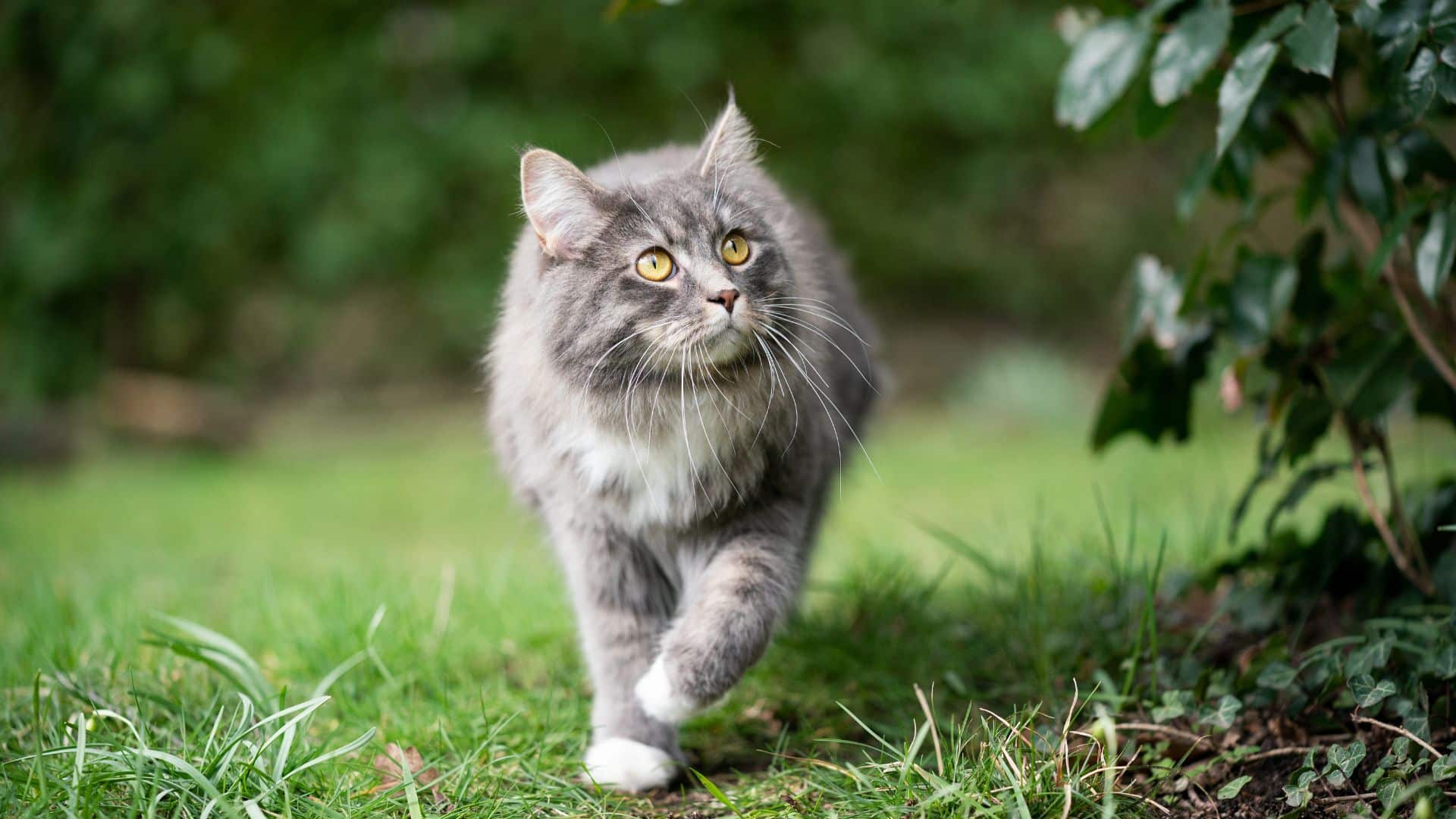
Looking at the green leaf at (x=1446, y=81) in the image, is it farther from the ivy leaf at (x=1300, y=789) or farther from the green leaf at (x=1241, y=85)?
the ivy leaf at (x=1300, y=789)

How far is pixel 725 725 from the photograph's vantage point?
2.55m

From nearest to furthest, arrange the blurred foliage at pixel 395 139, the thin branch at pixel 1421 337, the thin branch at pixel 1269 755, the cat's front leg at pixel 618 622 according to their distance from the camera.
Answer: the thin branch at pixel 1269 755 < the thin branch at pixel 1421 337 < the cat's front leg at pixel 618 622 < the blurred foliage at pixel 395 139

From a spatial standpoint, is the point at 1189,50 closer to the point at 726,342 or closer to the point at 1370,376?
the point at 1370,376

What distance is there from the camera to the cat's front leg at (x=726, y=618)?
2090 mm

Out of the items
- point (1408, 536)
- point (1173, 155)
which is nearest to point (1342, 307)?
point (1408, 536)

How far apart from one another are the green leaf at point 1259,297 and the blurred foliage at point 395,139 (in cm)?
619

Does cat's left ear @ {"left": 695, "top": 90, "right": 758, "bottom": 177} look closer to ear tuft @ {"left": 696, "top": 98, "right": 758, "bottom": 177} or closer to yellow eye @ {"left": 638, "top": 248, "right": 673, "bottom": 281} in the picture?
ear tuft @ {"left": 696, "top": 98, "right": 758, "bottom": 177}

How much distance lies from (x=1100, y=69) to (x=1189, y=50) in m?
0.16

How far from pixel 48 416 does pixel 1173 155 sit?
30.4 feet

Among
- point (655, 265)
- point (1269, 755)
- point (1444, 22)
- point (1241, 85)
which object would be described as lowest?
point (1269, 755)

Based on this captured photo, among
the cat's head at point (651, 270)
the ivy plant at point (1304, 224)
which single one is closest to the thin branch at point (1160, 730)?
the ivy plant at point (1304, 224)

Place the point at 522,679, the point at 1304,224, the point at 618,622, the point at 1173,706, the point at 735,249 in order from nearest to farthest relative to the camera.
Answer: the point at 1173,706
the point at 735,249
the point at 618,622
the point at 1304,224
the point at 522,679

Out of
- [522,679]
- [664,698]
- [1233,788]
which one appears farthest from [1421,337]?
[522,679]

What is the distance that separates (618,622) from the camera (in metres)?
2.41
